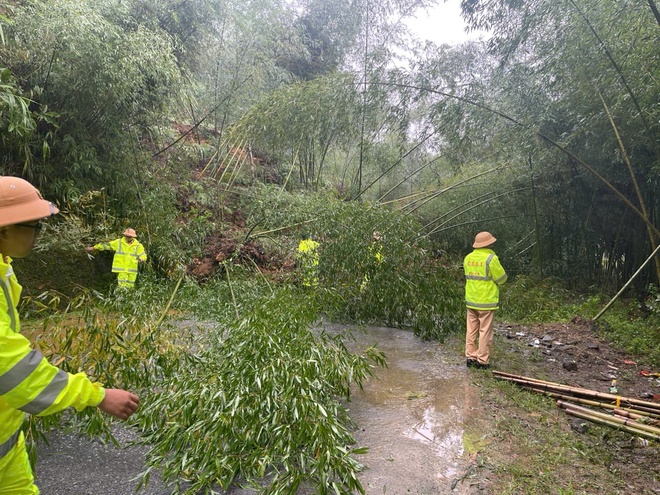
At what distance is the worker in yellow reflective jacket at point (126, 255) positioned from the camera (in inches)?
212

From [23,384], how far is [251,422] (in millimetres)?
1290

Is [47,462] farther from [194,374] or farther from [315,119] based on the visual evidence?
[315,119]

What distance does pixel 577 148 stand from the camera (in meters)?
6.19

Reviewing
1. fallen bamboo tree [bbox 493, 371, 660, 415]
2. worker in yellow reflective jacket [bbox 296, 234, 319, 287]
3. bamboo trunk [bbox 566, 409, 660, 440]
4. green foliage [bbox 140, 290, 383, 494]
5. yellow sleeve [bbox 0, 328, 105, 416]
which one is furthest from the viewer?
worker in yellow reflective jacket [bbox 296, 234, 319, 287]

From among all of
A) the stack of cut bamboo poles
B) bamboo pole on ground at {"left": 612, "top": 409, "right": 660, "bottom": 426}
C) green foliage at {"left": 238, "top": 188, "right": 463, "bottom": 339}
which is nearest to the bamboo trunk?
the stack of cut bamboo poles

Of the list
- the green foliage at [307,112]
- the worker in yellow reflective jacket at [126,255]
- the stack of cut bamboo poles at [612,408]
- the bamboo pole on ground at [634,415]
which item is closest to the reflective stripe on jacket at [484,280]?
the stack of cut bamboo poles at [612,408]

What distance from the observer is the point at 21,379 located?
1.10 metres

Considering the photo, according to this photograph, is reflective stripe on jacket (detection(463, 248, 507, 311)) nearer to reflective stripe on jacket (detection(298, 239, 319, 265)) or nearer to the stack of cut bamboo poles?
the stack of cut bamboo poles

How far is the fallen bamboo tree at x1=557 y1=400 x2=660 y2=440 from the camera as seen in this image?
2699 mm

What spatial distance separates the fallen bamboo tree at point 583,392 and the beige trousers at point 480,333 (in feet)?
0.84

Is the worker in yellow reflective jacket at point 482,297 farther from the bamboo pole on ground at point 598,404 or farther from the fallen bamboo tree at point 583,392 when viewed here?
the bamboo pole on ground at point 598,404

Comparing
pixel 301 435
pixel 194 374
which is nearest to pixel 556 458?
pixel 301 435

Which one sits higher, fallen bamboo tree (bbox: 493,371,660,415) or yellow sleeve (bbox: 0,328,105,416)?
yellow sleeve (bbox: 0,328,105,416)

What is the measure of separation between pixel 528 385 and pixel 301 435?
247 cm
